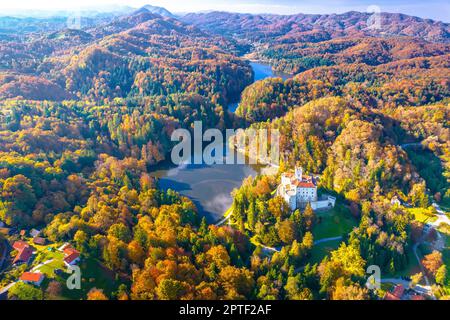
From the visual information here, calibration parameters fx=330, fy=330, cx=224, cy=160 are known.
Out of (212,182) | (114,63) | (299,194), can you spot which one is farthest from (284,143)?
(114,63)

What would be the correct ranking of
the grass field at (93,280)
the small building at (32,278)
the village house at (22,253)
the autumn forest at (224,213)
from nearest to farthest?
the small building at (32,278), the grass field at (93,280), the autumn forest at (224,213), the village house at (22,253)

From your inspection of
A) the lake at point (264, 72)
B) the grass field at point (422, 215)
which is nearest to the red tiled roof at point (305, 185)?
the grass field at point (422, 215)

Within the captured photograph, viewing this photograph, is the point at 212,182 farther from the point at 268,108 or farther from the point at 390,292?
the point at 268,108

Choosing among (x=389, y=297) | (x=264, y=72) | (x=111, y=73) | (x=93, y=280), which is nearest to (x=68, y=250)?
(x=93, y=280)

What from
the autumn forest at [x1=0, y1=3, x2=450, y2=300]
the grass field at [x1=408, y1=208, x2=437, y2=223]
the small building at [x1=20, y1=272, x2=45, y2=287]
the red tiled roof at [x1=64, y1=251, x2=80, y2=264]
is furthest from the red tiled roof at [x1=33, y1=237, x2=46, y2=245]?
the grass field at [x1=408, y1=208, x2=437, y2=223]

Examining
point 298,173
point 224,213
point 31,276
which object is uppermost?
point 298,173

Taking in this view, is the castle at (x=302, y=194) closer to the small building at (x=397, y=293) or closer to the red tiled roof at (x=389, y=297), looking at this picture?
the small building at (x=397, y=293)

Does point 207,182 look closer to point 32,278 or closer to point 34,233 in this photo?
point 34,233
